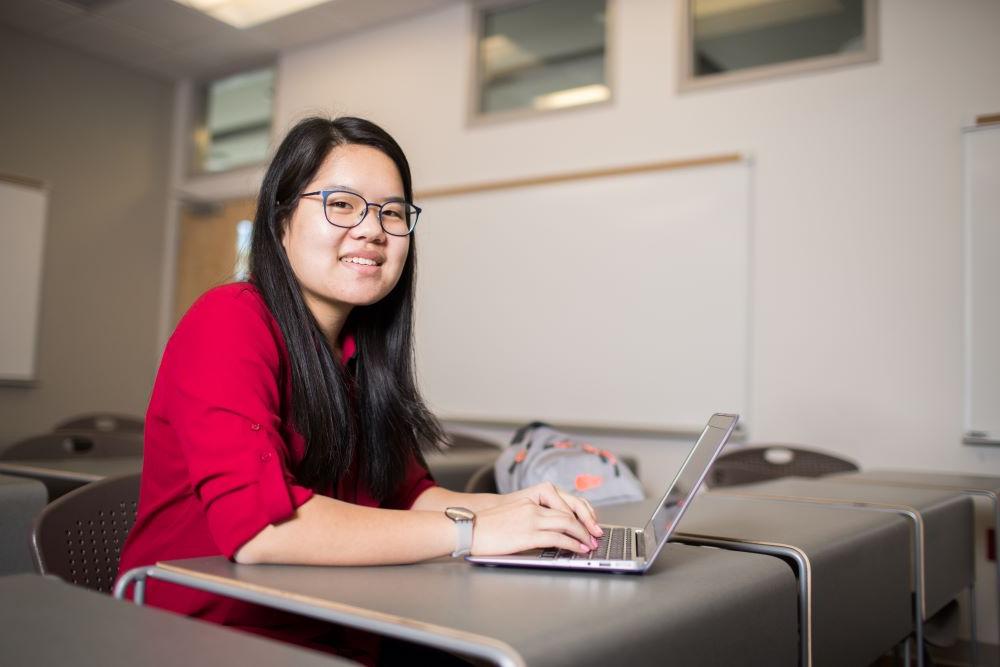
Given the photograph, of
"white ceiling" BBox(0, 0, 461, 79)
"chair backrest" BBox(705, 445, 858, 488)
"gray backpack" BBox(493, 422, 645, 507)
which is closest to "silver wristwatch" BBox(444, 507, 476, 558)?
"gray backpack" BBox(493, 422, 645, 507)

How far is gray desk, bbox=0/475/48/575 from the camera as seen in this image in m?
1.54

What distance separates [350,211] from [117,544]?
640mm

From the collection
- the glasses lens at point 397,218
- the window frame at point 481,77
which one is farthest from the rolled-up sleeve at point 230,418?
the window frame at point 481,77

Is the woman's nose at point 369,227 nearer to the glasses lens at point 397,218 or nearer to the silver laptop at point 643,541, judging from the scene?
the glasses lens at point 397,218

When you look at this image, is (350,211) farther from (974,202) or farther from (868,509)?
(974,202)

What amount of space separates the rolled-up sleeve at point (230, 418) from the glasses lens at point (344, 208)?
207mm

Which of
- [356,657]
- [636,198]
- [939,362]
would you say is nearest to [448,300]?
[636,198]

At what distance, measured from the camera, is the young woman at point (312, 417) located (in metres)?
0.94

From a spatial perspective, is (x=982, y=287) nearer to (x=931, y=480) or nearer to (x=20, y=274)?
(x=931, y=480)

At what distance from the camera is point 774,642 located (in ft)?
3.12

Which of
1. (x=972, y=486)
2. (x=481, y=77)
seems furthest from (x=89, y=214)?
(x=972, y=486)

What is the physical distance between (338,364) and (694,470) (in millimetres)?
554

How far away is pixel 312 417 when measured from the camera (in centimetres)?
116

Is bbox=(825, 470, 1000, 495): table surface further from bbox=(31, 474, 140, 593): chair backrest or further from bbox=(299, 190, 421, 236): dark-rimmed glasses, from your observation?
bbox=(31, 474, 140, 593): chair backrest
